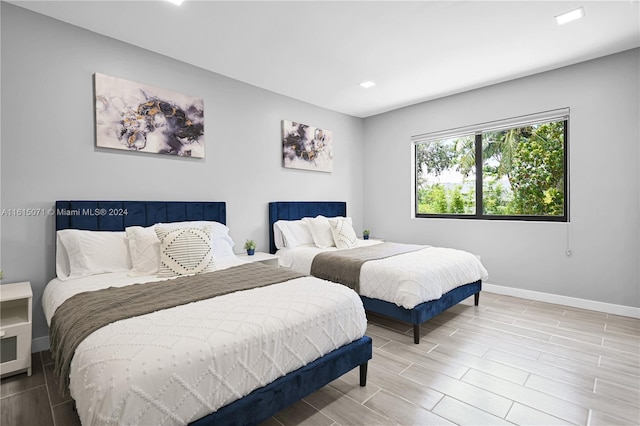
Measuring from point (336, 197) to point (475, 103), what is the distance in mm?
2412

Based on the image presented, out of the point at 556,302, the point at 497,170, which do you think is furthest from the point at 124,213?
the point at 556,302

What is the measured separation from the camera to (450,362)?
7.85ft

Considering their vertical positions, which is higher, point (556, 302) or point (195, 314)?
point (195, 314)

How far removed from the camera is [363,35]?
9.52 feet

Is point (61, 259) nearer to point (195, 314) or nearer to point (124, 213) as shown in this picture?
point (124, 213)

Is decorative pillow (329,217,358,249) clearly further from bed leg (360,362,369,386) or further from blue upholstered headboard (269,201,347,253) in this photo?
bed leg (360,362,369,386)

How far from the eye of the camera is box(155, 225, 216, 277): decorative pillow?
246 cm

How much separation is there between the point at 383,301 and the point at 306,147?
8.71 ft

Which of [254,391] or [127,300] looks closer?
[254,391]

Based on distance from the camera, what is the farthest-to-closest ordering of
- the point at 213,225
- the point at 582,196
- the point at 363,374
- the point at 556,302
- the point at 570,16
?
the point at 556,302, the point at 582,196, the point at 213,225, the point at 570,16, the point at 363,374

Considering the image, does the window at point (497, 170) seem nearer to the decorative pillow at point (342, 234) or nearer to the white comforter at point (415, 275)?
the white comforter at point (415, 275)

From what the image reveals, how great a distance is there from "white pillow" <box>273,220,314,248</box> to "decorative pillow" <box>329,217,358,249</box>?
1.23 ft

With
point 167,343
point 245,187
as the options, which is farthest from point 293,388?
point 245,187

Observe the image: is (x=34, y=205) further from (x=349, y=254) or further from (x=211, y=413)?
(x=349, y=254)
